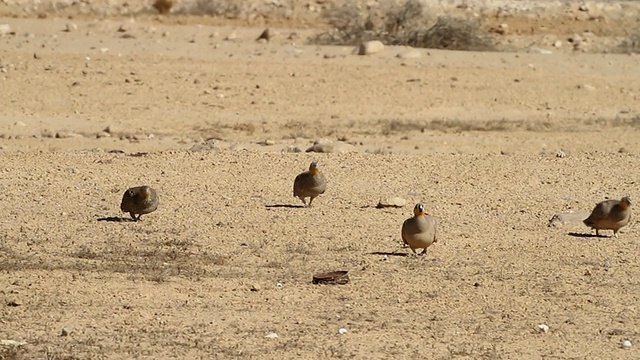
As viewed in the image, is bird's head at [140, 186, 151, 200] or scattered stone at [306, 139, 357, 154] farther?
scattered stone at [306, 139, 357, 154]

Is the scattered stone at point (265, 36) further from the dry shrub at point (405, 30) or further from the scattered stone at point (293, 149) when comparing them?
the scattered stone at point (293, 149)

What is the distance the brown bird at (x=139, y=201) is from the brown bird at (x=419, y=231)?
2.39m

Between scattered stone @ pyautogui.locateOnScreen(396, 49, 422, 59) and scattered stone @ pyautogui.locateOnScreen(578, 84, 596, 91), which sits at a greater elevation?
scattered stone @ pyautogui.locateOnScreen(396, 49, 422, 59)

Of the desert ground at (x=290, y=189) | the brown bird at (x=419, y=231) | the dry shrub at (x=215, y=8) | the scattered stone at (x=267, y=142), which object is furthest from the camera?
the dry shrub at (x=215, y=8)

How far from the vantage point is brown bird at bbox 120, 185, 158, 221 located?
12.7 metres

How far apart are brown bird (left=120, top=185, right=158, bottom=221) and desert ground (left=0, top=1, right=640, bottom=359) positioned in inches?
6.2

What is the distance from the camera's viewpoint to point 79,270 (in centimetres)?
1102

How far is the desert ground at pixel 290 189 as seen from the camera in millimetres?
9734

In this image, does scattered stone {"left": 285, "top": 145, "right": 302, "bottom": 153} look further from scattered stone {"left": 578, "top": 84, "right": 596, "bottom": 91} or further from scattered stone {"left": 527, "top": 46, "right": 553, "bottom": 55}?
scattered stone {"left": 527, "top": 46, "right": 553, "bottom": 55}

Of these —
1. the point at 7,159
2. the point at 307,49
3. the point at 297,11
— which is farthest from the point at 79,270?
the point at 297,11

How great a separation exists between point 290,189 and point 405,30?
12121 millimetres

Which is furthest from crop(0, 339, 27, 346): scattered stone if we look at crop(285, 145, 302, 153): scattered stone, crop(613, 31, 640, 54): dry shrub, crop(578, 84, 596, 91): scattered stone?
crop(613, 31, 640, 54): dry shrub

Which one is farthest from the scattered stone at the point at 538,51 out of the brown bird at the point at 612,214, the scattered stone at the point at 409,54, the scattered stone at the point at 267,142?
the brown bird at the point at 612,214

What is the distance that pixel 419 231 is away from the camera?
37.8 ft
